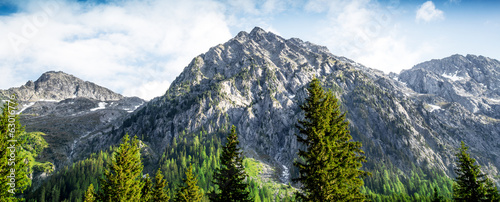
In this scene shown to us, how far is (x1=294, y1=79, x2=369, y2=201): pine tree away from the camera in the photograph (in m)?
18.3

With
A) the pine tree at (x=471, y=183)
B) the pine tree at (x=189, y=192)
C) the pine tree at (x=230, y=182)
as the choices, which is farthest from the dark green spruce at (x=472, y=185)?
the pine tree at (x=189, y=192)

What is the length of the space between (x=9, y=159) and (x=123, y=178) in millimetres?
9437

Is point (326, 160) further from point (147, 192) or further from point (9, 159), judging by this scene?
point (9, 159)

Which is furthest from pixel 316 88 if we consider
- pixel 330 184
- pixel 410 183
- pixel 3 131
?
pixel 410 183

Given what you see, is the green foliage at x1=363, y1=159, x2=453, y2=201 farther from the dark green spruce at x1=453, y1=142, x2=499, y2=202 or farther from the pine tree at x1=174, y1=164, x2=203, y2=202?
the pine tree at x1=174, y1=164, x2=203, y2=202

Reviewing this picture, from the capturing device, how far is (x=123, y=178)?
25.8m

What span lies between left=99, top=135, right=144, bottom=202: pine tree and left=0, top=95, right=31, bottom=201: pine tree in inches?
261

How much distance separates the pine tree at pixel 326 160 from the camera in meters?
18.3

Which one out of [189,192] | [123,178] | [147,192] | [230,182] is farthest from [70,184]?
[230,182]

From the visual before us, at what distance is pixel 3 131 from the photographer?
70.4ft

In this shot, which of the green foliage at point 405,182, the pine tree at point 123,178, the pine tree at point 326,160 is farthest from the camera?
the green foliage at point 405,182

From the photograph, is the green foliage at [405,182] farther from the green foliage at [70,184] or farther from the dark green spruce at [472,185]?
the green foliage at [70,184]

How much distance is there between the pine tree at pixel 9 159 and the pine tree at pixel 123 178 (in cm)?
663

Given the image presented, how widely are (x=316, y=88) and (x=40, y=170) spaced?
243977 millimetres
